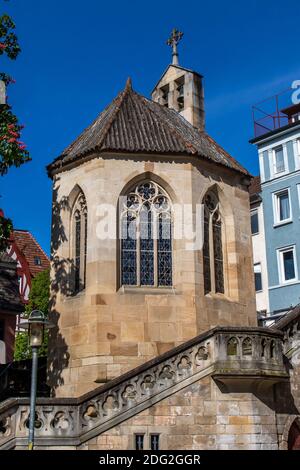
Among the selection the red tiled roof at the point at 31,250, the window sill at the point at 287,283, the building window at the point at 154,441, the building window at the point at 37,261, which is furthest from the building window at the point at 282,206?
the building window at the point at 154,441

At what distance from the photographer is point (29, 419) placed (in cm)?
1218

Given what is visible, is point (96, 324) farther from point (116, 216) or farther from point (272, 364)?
point (272, 364)

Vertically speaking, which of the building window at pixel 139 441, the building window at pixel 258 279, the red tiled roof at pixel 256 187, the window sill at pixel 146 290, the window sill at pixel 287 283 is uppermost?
the red tiled roof at pixel 256 187

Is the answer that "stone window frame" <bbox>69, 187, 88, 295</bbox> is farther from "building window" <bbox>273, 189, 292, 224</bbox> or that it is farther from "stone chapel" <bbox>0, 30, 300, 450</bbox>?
"building window" <bbox>273, 189, 292, 224</bbox>

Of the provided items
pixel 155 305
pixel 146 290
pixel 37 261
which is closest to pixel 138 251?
pixel 146 290

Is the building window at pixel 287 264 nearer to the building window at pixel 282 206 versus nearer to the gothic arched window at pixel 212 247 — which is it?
the building window at pixel 282 206

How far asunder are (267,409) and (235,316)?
4.89 meters

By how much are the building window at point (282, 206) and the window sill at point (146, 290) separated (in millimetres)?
19088

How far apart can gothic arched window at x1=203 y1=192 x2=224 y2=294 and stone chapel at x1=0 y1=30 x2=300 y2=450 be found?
0.04 meters

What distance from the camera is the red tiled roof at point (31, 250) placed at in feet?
166

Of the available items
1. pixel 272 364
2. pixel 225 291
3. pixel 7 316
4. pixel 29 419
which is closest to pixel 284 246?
pixel 7 316

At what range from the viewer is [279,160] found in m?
37.4

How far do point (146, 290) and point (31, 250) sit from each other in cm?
3575

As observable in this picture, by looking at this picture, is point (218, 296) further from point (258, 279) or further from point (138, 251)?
point (258, 279)
